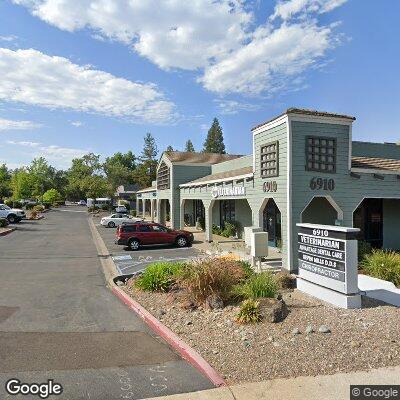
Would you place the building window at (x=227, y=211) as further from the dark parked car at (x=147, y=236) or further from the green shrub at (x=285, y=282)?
the green shrub at (x=285, y=282)

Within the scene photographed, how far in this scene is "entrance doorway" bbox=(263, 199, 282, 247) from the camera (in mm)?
19969

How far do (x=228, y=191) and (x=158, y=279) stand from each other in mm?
9512

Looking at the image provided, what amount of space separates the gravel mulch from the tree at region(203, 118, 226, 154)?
97.1 meters

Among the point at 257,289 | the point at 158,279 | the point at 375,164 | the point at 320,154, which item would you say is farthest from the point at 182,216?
Answer: the point at 257,289

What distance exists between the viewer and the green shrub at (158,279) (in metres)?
10.7

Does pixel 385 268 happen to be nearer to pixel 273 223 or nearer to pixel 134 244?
pixel 273 223

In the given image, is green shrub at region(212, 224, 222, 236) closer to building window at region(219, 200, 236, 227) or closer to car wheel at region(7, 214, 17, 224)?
building window at region(219, 200, 236, 227)

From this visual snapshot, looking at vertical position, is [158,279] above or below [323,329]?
above

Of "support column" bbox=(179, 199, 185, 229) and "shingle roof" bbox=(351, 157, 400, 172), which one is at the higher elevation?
"shingle roof" bbox=(351, 157, 400, 172)

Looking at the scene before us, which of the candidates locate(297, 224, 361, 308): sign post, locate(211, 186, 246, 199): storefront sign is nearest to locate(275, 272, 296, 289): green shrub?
locate(297, 224, 361, 308): sign post

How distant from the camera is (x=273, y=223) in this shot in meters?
20.5

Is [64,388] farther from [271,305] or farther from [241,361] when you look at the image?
[271,305]

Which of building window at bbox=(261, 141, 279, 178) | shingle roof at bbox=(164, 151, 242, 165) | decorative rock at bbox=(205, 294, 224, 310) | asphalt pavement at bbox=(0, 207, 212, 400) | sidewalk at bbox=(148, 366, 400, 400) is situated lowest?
asphalt pavement at bbox=(0, 207, 212, 400)

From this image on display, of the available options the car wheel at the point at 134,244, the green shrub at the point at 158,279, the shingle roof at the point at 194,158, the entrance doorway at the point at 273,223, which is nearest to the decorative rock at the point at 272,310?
the green shrub at the point at 158,279
